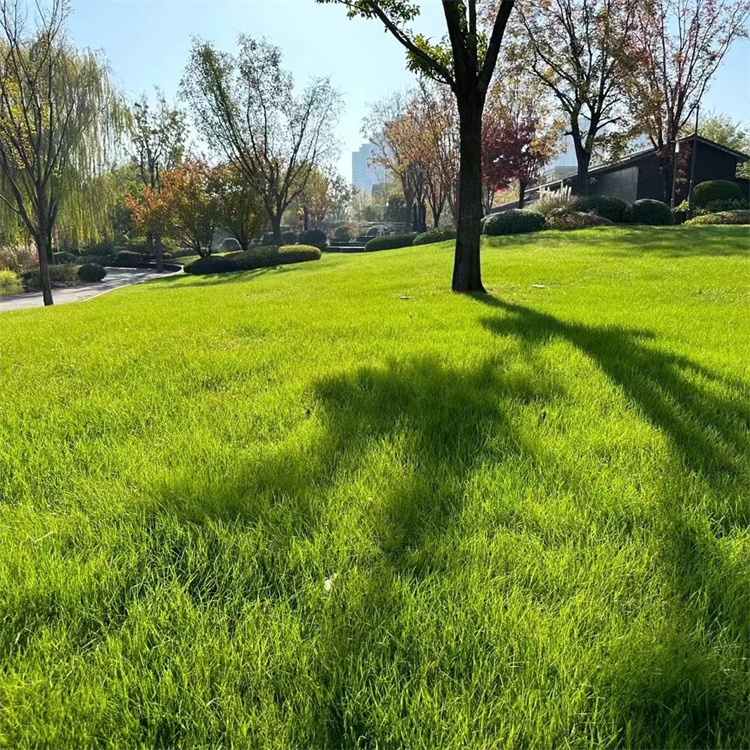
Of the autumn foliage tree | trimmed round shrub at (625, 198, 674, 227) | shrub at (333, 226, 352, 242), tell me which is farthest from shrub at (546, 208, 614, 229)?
shrub at (333, 226, 352, 242)

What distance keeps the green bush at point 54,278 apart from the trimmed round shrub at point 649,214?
23731mm

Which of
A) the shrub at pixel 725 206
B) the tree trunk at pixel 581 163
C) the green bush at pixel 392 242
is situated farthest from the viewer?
the green bush at pixel 392 242

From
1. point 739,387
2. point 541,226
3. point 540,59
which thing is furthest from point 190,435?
point 540,59

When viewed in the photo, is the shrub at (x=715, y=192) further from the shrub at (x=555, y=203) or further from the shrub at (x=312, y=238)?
the shrub at (x=312, y=238)

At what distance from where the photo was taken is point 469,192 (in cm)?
569

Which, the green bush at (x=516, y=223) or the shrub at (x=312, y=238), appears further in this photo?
the shrub at (x=312, y=238)

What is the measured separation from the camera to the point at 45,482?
5.75 feet

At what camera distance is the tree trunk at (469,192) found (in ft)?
18.2

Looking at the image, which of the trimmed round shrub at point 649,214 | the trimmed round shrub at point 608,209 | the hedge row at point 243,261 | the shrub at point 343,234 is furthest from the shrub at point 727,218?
the shrub at point 343,234

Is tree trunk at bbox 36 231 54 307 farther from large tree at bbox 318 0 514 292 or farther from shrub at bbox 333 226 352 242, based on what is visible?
shrub at bbox 333 226 352 242

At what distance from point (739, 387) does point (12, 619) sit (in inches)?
129

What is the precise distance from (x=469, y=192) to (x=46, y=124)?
13.6 meters

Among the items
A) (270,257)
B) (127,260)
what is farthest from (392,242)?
(127,260)

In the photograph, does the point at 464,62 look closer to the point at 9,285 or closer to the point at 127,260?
the point at 9,285
